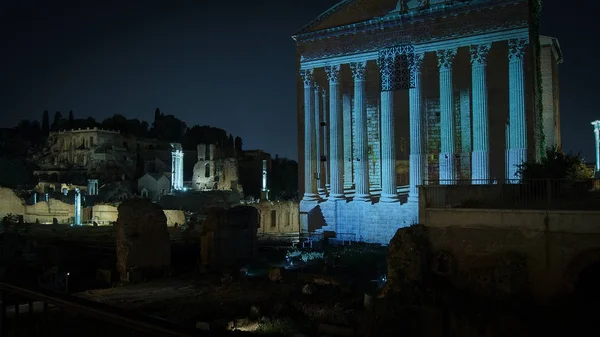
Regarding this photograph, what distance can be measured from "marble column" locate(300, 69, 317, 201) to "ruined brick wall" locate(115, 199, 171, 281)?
14.2 meters

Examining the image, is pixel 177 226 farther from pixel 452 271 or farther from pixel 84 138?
pixel 84 138

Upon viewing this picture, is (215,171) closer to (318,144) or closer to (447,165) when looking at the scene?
(318,144)

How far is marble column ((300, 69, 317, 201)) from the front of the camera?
1368 inches

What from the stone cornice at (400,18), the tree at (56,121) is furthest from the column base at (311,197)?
the tree at (56,121)

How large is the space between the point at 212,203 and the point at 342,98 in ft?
68.6

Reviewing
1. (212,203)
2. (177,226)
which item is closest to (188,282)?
(177,226)

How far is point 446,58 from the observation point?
2975 cm

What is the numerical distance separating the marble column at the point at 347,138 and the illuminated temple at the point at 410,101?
79mm

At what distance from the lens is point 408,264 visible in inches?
602

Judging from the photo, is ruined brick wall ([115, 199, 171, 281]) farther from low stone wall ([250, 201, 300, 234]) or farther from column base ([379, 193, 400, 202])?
low stone wall ([250, 201, 300, 234])

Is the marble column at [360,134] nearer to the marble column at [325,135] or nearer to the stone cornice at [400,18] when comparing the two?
the stone cornice at [400,18]

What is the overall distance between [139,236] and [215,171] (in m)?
43.0

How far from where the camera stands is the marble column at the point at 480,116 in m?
28.4

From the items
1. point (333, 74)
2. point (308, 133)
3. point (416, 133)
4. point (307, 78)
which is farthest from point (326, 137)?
point (416, 133)
